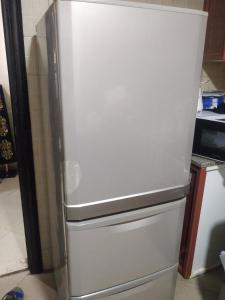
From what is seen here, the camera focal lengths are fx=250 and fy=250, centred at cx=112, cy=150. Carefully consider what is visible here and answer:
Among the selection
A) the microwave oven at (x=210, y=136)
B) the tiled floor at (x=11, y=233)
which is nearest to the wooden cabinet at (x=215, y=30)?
the microwave oven at (x=210, y=136)

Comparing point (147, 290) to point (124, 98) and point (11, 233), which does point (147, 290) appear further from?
point (11, 233)

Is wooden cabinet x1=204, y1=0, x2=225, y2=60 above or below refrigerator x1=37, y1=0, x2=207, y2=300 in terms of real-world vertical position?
above

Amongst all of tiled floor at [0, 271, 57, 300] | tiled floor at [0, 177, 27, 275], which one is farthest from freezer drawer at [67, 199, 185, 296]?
tiled floor at [0, 177, 27, 275]

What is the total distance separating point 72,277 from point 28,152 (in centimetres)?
73

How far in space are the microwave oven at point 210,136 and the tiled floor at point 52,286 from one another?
0.87 meters

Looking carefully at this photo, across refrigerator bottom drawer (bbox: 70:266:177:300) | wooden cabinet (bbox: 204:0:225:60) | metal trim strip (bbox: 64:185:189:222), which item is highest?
wooden cabinet (bbox: 204:0:225:60)

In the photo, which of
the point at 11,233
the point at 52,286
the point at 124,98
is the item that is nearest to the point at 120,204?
the point at 124,98

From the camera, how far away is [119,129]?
0.94 m

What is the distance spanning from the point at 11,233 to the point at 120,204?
59.8 inches

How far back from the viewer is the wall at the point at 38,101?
125 cm

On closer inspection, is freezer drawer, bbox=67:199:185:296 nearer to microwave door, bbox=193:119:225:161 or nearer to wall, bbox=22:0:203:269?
microwave door, bbox=193:119:225:161

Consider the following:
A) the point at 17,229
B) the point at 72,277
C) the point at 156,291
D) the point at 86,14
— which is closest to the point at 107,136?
the point at 86,14

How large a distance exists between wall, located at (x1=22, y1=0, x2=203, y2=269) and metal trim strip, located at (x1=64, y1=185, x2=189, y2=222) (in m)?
0.61

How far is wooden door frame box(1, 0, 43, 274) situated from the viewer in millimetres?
1217
